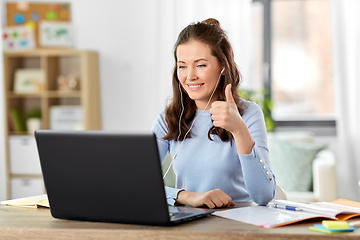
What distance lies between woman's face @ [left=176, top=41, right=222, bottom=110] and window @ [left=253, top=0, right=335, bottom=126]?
2753 millimetres

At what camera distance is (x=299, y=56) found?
432cm

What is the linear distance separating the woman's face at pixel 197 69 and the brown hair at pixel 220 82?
0.09 feet

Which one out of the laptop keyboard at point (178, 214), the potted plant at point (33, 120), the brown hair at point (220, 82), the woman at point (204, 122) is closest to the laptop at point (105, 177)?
the laptop keyboard at point (178, 214)

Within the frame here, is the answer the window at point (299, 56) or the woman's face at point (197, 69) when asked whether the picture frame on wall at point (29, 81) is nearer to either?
the window at point (299, 56)

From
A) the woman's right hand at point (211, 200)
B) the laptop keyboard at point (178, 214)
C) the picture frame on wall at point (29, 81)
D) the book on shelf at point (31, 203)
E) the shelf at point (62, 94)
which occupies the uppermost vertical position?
the picture frame on wall at point (29, 81)

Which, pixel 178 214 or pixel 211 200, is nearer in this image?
pixel 178 214

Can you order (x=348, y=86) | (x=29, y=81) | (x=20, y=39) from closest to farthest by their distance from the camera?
1. (x=348, y=86)
2. (x=29, y=81)
3. (x=20, y=39)

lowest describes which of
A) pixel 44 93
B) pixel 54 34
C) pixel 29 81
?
pixel 44 93

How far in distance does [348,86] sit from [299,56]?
0.56 m

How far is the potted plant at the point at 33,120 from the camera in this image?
4.14 metres

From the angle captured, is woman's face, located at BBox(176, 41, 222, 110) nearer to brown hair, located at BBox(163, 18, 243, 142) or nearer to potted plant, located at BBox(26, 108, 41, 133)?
brown hair, located at BBox(163, 18, 243, 142)

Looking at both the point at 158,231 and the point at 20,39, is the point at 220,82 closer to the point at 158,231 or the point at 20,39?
the point at 158,231

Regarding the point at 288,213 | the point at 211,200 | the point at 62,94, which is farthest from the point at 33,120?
the point at 288,213

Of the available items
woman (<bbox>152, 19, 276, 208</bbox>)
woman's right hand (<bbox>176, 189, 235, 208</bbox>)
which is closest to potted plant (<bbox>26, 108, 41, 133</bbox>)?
woman (<bbox>152, 19, 276, 208</bbox>)
